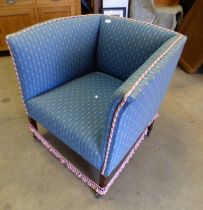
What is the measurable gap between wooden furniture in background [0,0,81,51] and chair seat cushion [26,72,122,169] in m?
1.16

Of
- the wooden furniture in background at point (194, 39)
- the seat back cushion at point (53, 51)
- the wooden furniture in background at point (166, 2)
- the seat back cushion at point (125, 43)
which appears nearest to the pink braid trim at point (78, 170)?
the seat back cushion at point (53, 51)

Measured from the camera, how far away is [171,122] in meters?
1.57

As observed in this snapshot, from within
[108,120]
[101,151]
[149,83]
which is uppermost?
[149,83]

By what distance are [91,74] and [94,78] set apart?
0.06 metres

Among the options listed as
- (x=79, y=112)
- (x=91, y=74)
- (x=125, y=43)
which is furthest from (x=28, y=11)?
(x=79, y=112)

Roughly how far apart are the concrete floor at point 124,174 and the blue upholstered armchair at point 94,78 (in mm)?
80

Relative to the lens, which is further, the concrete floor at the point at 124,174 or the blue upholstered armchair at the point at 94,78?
the concrete floor at the point at 124,174

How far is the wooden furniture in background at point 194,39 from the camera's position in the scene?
6.67 ft

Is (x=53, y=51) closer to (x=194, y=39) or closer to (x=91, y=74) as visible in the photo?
(x=91, y=74)

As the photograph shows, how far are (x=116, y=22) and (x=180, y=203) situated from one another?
3.31 ft

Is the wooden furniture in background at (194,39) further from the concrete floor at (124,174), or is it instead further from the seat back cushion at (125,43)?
the seat back cushion at (125,43)

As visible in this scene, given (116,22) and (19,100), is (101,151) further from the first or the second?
(19,100)

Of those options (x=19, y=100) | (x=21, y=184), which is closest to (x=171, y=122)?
(x=21, y=184)

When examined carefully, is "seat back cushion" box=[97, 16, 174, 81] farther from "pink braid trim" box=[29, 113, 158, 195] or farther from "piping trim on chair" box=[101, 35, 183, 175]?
"pink braid trim" box=[29, 113, 158, 195]
